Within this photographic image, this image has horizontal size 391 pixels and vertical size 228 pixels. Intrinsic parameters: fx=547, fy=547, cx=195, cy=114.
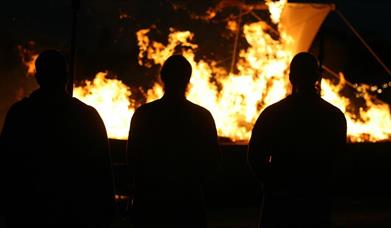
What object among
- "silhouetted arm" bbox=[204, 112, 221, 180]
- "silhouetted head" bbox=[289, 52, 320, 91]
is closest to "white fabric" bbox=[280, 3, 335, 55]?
"silhouetted head" bbox=[289, 52, 320, 91]

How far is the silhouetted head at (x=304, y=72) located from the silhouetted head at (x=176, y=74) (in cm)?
71

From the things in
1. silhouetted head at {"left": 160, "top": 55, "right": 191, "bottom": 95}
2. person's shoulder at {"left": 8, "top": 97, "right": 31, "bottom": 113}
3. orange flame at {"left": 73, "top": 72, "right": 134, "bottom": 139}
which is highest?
orange flame at {"left": 73, "top": 72, "right": 134, "bottom": 139}

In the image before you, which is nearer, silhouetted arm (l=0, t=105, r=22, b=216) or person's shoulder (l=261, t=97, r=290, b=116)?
silhouetted arm (l=0, t=105, r=22, b=216)

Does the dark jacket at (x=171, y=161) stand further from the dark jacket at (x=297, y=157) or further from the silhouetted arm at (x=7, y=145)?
the silhouetted arm at (x=7, y=145)

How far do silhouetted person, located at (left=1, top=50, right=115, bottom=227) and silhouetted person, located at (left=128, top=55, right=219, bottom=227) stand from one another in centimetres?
43

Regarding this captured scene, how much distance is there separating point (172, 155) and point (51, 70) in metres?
0.95

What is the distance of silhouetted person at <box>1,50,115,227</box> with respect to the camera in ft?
9.96

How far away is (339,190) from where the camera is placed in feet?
32.0

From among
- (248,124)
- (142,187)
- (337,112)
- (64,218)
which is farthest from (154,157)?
(248,124)

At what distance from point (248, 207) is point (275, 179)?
536 cm

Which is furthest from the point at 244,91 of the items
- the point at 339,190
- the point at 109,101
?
the point at 339,190

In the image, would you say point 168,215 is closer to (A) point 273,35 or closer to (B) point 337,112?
(B) point 337,112

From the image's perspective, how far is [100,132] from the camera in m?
3.17

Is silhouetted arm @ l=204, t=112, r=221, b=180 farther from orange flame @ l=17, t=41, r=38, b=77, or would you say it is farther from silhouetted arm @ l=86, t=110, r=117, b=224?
orange flame @ l=17, t=41, r=38, b=77
